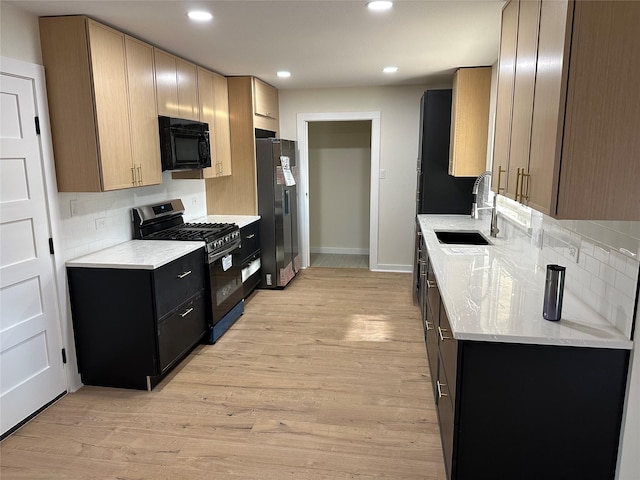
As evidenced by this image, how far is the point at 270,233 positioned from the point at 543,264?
308 cm

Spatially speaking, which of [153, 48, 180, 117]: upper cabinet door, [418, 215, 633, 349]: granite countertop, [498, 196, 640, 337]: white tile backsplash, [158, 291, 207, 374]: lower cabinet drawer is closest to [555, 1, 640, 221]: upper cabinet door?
[498, 196, 640, 337]: white tile backsplash

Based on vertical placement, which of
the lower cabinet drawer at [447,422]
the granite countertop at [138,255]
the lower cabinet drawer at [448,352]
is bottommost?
the lower cabinet drawer at [447,422]

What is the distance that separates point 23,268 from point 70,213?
0.49m

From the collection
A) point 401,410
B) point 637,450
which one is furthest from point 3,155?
point 637,450

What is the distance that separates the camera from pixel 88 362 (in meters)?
2.98

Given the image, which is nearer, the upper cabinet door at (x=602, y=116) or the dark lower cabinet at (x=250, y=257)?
the upper cabinet door at (x=602, y=116)

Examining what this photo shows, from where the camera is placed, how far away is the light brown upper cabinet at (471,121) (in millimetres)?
4090

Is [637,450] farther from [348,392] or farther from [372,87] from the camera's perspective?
[372,87]

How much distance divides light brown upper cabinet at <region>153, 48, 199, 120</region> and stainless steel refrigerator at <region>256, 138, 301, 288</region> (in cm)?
104

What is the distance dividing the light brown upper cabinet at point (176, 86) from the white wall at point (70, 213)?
74 cm

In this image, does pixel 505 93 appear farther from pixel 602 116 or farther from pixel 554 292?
pixel 554 292

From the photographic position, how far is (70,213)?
2.90 m

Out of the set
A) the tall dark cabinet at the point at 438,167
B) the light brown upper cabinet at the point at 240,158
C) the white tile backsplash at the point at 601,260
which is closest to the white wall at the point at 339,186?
the light brown upper cabinet at the point at 240,158

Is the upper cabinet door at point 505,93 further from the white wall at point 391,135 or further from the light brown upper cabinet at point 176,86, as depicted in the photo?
the white wall at point 391,135
